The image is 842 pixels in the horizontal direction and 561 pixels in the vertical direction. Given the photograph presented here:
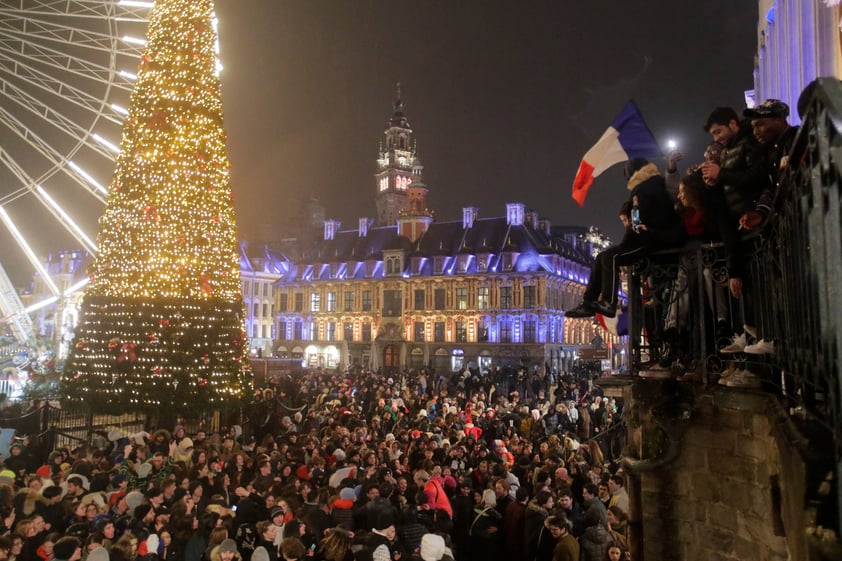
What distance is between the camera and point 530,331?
50688 millimetres

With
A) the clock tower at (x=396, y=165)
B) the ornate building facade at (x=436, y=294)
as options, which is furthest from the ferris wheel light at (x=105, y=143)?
the clock tower at (x=396, y=165)

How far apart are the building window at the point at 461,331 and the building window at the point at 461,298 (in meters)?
1.46

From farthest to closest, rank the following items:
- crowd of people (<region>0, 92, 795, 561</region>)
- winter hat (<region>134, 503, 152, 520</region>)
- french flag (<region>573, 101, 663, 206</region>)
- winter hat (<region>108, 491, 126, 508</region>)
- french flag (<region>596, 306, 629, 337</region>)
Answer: french flag (<region>596, 306, 629, 337</region>) < french flag (<region>573, 101, 663, 206</region>) < winter hat (<region>108, 491, 126, 508</region>) < winter hat (<region>134, 503, 152, 520</region>) < crowd of people (<region>0, 92, 795, 561</region>)

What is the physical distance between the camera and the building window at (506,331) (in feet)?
170

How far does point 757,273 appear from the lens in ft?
16.8

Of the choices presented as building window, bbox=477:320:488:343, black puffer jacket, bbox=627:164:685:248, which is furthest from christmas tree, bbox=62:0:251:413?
building window, bbox=477:320:488:343

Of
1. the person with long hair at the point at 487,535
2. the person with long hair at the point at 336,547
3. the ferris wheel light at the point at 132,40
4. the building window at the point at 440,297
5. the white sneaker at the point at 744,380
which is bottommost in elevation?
the person with long hair at the point at 487,535

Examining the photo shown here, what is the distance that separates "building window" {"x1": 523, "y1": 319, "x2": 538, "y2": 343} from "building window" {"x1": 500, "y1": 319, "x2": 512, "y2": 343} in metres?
1.41

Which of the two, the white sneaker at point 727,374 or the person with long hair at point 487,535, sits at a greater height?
the white sneaker at point 727,374

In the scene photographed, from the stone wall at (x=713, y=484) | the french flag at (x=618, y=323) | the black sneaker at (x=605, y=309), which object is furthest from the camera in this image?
the french flag at (x=618, y=323)

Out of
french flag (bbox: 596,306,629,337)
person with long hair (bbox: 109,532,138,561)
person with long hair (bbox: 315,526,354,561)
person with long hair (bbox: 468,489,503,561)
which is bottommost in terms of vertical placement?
person with long hair (bbox: 468,489,503,561)

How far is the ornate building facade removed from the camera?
169 feet

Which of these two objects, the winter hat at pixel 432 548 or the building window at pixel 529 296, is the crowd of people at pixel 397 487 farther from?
the building window at pixel 529 296

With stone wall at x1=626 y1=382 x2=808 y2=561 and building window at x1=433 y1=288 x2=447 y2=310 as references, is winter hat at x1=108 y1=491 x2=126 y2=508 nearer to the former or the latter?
stone wall at x1=626 y1=382 x2=808 y2=561
